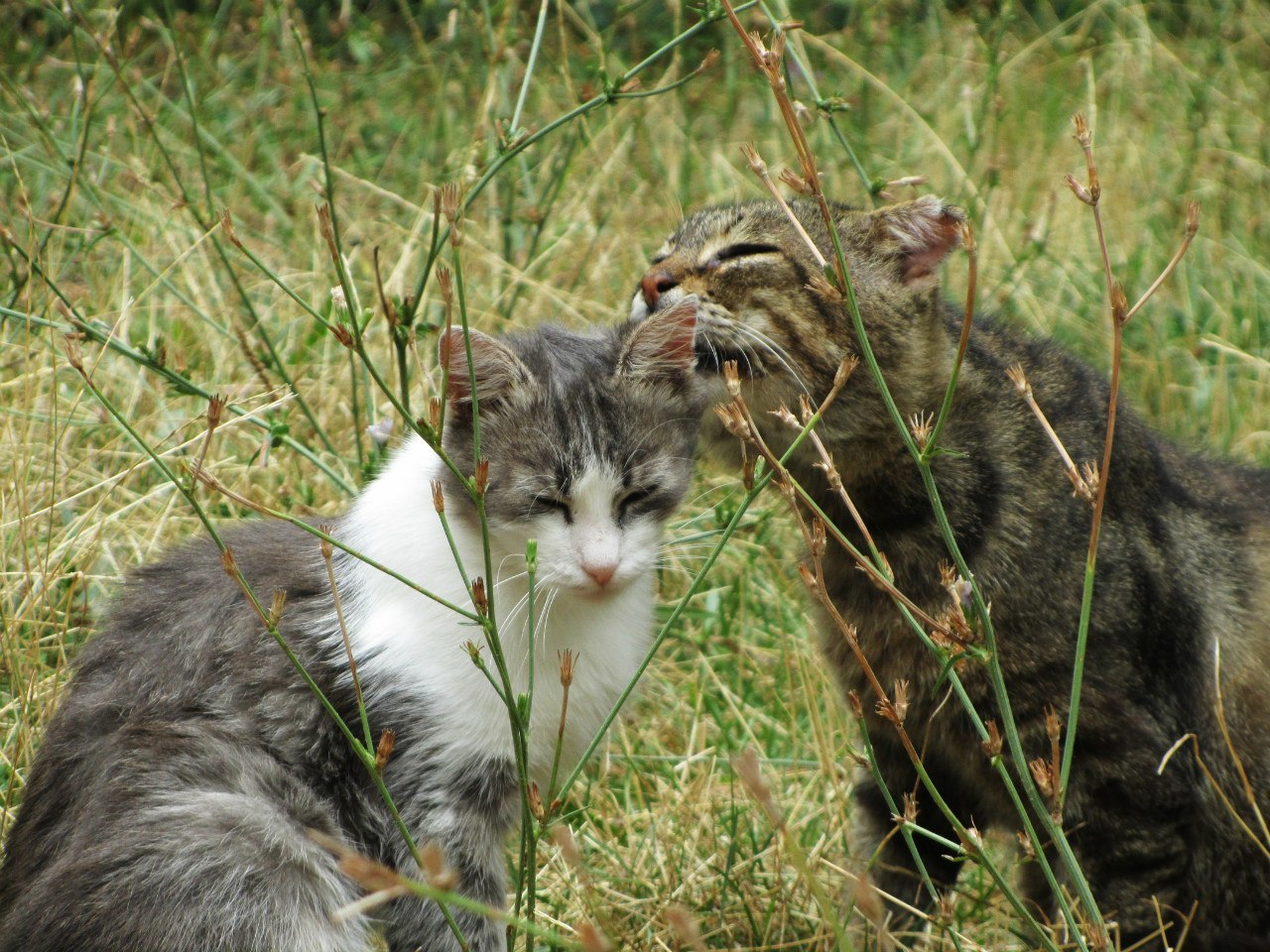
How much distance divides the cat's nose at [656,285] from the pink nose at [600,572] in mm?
728

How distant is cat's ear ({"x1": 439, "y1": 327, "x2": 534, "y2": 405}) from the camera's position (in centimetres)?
279

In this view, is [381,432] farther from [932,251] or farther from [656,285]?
[932,251]

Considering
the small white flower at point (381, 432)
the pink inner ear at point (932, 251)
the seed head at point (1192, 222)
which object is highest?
the seed head at point (1192, 222)

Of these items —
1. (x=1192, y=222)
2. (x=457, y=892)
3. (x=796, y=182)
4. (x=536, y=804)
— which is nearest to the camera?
(x=1192, y=222)

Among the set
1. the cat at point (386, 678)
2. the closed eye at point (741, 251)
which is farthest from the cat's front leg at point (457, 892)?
the closed eye at point (741, 251)

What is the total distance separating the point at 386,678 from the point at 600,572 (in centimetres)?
47

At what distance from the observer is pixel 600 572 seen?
268 centimetres

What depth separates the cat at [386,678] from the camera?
8.33ft

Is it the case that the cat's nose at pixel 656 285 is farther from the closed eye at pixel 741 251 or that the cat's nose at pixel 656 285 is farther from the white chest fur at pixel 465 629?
the white chest fur at pixel 465 629

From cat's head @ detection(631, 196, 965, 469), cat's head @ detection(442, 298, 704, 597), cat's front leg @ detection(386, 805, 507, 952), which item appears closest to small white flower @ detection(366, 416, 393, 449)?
cat's head @ detection(442, 298, 704, 597)

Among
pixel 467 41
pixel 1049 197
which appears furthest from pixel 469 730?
pixel 467 41

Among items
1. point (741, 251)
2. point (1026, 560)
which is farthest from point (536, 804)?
point (741, 251)

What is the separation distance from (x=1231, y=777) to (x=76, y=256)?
3889 mm

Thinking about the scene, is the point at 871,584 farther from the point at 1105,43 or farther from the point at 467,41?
the point at 1105,43
